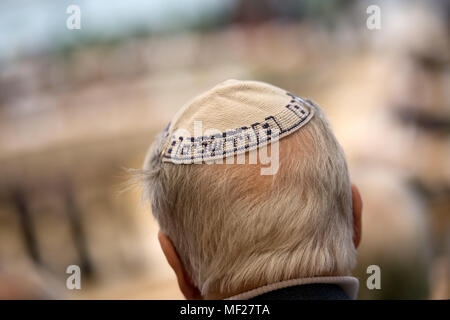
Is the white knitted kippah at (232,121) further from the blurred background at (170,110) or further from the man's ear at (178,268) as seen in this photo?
the blurred background at (170,110)

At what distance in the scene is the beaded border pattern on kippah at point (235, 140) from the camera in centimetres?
70

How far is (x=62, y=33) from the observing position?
5598 millimetres

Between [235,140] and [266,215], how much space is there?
124 mm

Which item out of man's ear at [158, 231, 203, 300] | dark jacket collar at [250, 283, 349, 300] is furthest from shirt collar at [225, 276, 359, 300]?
man's ear at [158, 231, 203, 300]

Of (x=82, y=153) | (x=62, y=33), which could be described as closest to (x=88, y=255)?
(x=82, y=153)

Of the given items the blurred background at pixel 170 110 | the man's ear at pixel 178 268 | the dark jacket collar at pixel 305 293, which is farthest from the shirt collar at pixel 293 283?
the blurred background at pixel 170 110

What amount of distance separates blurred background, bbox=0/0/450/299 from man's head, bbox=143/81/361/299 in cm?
100

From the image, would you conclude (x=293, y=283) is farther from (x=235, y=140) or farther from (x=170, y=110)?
(x=170, y=110)

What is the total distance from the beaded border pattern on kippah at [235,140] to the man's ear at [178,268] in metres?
0.15

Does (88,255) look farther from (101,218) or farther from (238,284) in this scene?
(238,284)

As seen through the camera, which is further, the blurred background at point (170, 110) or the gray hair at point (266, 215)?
the blurred background at point (170, 110)

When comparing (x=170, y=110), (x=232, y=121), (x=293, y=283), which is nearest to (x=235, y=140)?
(x=232, y=121)

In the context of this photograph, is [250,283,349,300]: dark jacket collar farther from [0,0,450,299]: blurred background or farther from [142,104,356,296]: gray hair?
[0,0,450,299]: blurred background
